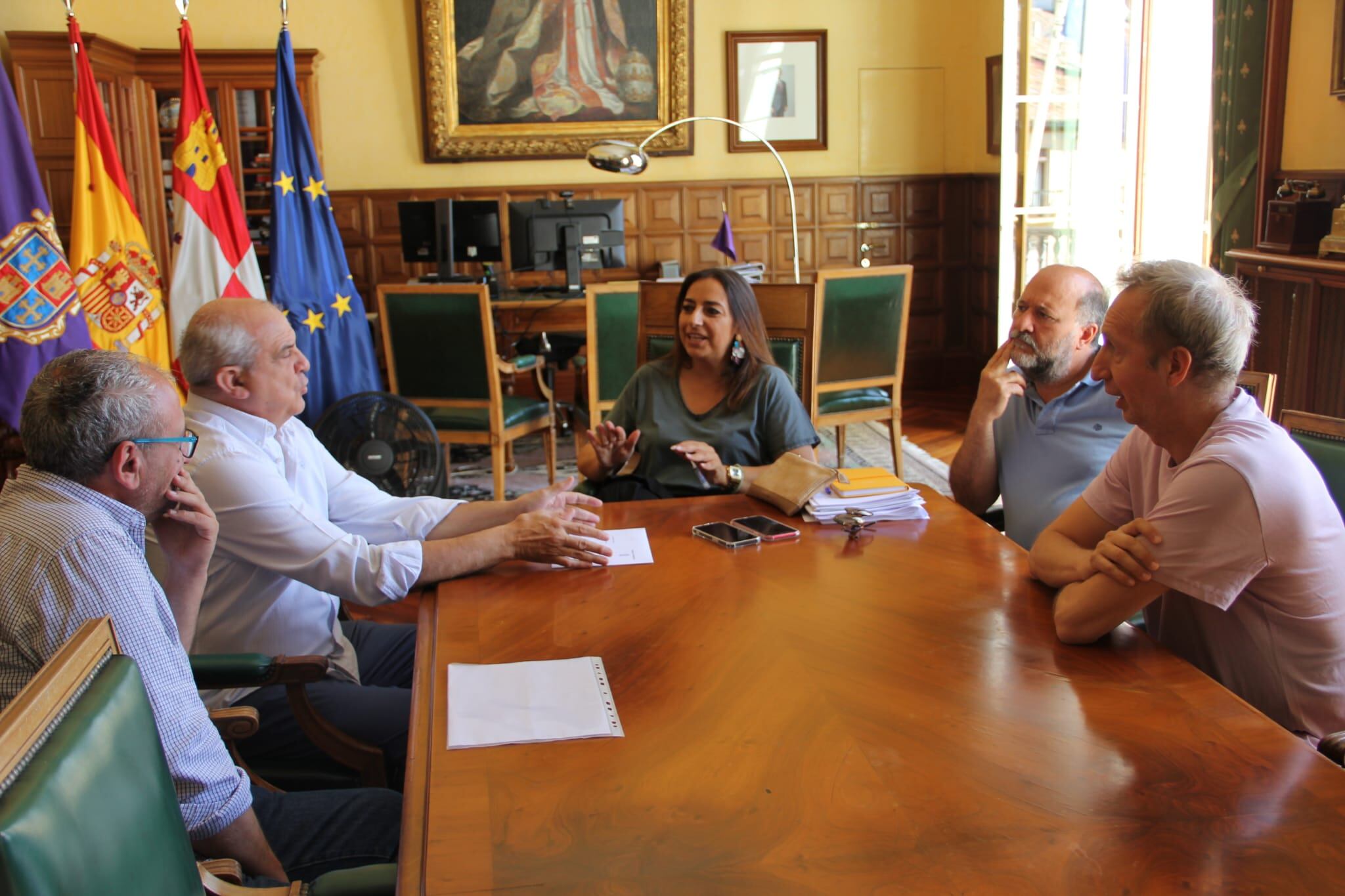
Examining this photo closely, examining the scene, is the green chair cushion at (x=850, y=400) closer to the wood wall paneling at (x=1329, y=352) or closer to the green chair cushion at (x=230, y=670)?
the wood wall paneling at (x=1329, y=352)

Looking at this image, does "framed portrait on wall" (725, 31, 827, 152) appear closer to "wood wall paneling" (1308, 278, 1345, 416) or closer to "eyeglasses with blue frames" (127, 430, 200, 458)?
"wood wall paneling" (1308, 278, 1345, 416)

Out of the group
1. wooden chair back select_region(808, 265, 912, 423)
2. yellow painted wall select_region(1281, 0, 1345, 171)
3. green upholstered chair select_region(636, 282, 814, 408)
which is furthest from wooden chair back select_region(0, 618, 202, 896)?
yellow painted wall select_region(1281, 0, 1345, 171)

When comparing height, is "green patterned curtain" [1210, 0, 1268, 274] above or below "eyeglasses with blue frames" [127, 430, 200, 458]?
above

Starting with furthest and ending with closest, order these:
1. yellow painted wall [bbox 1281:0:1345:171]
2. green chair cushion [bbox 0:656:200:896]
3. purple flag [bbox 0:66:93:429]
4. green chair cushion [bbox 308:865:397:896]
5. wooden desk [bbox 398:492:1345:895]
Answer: purple flag [bbox 0:66:93:429], yellow painted wall [bbox 1281:0:1345:171], green chair cushion [bbox 308:865:397:896], wooden desk [bbox 398:492:1345:895], green chair cushion [bbox 0:656:200:896]

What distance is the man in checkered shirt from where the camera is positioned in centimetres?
129

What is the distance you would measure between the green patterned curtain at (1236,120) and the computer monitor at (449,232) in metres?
3.47

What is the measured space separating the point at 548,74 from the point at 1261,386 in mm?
Answer: 5637

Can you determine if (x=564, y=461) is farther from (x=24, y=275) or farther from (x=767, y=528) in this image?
(x=767, y=528)

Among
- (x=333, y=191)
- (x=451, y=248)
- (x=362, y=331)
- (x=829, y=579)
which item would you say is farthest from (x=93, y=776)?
(x=333, y=191)

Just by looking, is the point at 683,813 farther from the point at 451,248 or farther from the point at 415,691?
the point at 451,248

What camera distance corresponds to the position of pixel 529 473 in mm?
5465

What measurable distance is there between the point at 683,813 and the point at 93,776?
0.58m

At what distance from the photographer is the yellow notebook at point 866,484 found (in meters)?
2.33

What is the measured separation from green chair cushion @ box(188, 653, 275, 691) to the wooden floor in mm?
4151
